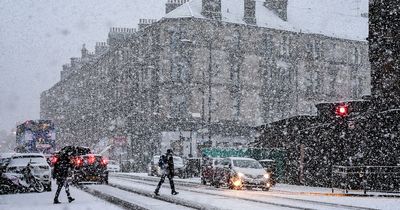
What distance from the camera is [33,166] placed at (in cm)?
2314

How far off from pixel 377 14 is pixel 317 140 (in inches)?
282

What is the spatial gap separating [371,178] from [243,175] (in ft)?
18.0

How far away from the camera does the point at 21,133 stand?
149 feet

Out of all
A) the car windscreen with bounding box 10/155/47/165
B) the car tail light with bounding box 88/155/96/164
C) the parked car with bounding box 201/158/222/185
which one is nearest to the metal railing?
the parked car with bounding box 201/158/222/185

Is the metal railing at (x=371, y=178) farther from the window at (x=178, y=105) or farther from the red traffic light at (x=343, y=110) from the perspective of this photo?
the window at (x=178, y=105)

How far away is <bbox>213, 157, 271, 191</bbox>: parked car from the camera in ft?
85.4

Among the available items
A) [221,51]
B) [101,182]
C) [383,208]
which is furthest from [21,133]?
[383,208]

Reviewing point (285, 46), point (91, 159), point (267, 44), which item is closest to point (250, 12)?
point (267, 44)

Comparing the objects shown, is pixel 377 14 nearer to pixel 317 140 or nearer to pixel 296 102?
pixel 317 140

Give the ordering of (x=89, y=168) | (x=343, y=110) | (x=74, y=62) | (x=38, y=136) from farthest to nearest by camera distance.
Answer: (x=74, y=62) < (x=38, y=136) < (x=89, y=168) < (x=343, y=110)

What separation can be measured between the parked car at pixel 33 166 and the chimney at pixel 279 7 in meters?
47.2

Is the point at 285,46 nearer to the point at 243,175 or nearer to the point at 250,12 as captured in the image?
the point at 250,12

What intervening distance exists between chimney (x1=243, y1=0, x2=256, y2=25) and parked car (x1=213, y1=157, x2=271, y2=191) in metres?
36.3

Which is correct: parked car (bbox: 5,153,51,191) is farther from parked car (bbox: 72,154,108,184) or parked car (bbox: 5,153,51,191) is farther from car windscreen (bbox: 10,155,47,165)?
parked car (bbox: 72,154,108,184)
